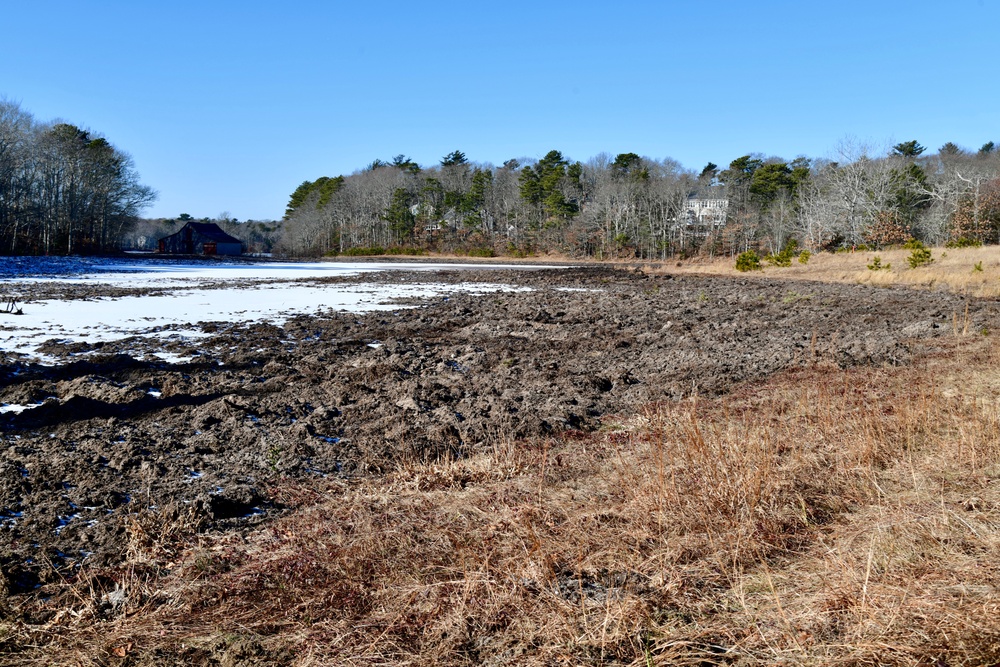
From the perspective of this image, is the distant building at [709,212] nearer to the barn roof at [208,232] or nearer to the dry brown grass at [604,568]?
the barn roof at [208,232]

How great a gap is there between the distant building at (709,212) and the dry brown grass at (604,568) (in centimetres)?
6194

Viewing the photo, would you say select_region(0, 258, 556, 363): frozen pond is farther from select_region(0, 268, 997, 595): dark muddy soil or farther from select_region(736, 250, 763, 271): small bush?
select_region(736, 250, 763, 271): small bush

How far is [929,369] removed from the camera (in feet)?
28.0

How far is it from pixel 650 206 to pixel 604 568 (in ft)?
221

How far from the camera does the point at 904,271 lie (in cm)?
2969

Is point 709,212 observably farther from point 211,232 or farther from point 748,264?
point 211,232

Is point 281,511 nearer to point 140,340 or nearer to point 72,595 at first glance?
point 72,595

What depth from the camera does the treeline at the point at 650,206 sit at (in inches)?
1906

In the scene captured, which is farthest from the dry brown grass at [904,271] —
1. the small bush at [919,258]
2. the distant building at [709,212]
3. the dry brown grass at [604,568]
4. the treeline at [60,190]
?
the treeline at [60,190]

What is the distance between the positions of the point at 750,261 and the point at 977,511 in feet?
114

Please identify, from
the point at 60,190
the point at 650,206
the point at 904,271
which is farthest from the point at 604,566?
the point at 60,190

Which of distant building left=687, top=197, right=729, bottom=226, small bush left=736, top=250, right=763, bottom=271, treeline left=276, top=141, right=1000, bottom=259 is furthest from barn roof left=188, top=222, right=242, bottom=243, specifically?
small bush left=736, top=250, right=763, bottom=271

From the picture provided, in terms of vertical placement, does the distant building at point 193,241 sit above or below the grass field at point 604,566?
above

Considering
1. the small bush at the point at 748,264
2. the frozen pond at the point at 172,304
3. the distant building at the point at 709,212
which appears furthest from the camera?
the distant building at the point at 709,212
